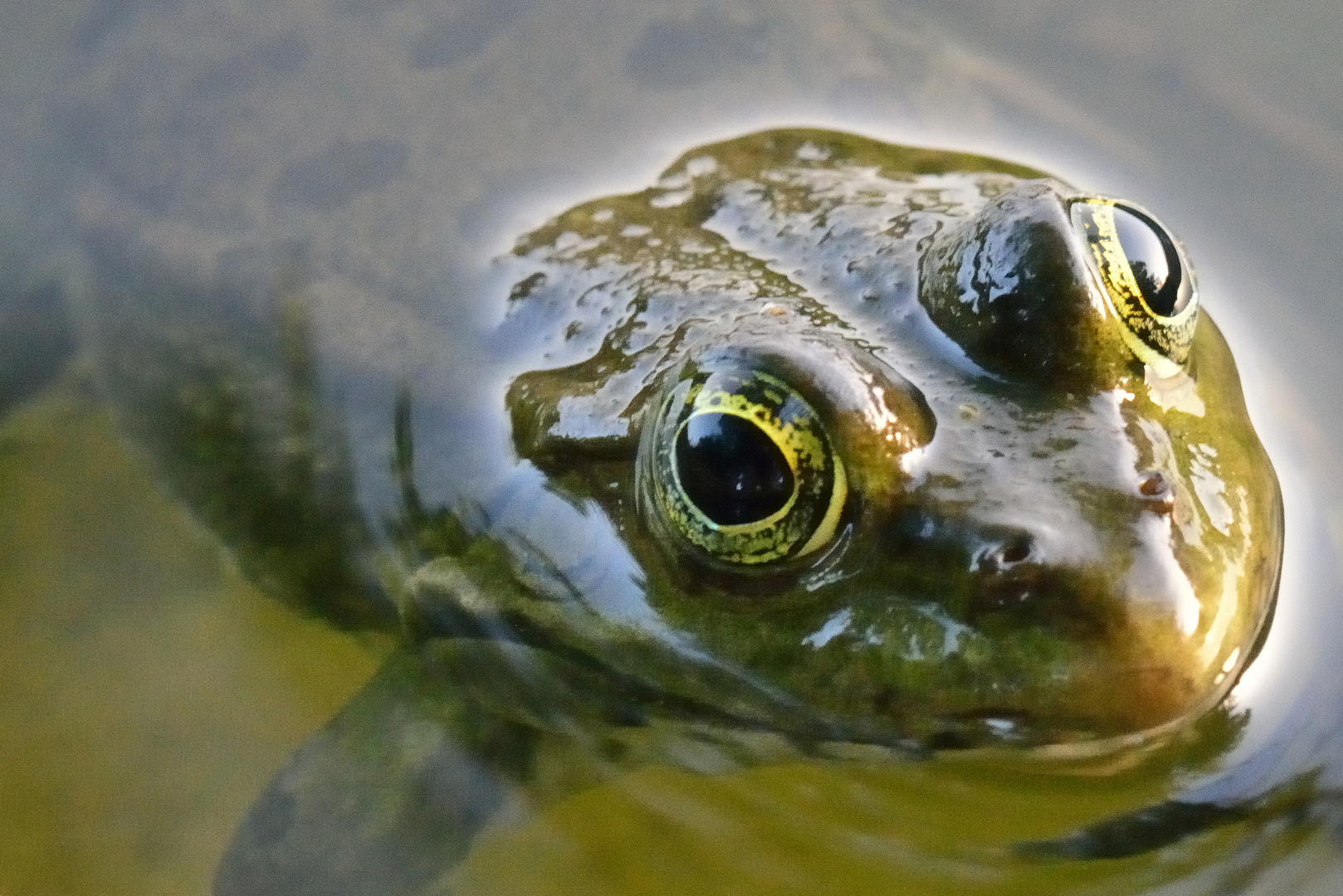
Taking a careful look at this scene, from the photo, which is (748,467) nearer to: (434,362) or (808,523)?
(808,523)

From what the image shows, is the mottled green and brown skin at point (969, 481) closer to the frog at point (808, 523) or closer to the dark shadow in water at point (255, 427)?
the frog at point (808, 523)

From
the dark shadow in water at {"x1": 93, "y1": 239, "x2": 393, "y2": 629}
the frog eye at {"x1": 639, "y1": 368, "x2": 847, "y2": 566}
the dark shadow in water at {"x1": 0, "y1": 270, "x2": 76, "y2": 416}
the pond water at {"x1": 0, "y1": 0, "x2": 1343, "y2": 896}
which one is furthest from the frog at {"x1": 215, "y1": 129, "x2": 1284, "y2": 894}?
the dark shadow in water at {"x1": 0, "y1": 270, "x2": 76, "y2": 416}

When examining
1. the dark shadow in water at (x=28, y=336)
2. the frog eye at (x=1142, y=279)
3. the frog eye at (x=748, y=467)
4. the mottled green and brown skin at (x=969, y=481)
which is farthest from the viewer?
the dark shadow in water at (x=28, y=336)

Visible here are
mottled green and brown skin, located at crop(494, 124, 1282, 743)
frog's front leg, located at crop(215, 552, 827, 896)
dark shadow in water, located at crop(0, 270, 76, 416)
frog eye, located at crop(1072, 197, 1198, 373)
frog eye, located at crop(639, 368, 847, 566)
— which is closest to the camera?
mottled green and brown skin, located at crop(494, 124, 1282, 743)

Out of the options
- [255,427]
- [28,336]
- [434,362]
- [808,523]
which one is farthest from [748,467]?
[28,336]

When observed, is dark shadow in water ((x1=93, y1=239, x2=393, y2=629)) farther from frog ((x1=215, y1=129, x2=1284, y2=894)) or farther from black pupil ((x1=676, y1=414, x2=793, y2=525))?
black pupil ((x1=676, y1=414, x2=793, y2=525))

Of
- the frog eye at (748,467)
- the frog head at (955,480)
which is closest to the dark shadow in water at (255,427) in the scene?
the frog head at (955,480)

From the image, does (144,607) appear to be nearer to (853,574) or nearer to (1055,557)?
(853,574)

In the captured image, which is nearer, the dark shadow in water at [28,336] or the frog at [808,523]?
the frog at [808,523]

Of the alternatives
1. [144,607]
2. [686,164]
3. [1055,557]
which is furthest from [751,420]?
[144,607]

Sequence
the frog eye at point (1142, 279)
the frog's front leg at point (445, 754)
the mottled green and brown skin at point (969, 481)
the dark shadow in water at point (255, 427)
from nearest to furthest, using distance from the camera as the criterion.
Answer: the mottled green and brown skin at point (969, 481), the frog eye at point (1142, 279), the frog's front leg at point (445, 754), the dark shadow in water at point (255, 427)
